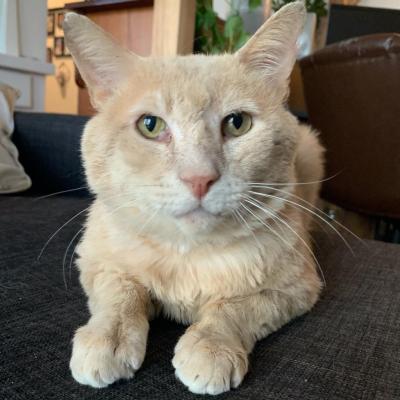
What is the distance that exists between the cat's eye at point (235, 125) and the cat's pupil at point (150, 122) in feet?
0.43

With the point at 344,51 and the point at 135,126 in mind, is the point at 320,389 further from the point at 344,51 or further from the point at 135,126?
the point at 344,51

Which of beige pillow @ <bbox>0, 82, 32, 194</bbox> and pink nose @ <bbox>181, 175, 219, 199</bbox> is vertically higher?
pink nose @ <bbox>181, 175, 219, 199</bbox>

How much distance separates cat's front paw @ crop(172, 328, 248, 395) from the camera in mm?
587

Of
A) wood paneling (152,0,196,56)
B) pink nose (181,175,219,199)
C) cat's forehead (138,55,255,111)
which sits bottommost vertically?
pink nose (181,175,219,199)

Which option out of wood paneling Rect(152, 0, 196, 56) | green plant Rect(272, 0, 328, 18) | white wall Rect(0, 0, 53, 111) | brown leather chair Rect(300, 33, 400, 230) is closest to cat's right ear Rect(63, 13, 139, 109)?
wood paneling Rect(152, 0, 196, 56)

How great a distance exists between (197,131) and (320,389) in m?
0.46

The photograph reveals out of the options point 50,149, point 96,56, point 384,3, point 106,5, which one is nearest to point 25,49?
point 106,5

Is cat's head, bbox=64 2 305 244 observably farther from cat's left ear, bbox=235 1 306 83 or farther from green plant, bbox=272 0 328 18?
green plant, bbox=272 0 328 18

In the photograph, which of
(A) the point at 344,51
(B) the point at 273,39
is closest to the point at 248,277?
(B) the point at 273,39

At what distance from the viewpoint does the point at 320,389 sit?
0.62 meters

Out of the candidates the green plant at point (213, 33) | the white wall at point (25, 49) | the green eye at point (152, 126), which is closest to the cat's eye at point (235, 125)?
the green eye at point (152, 126)

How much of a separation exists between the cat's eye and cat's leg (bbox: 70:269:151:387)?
1.12 ft

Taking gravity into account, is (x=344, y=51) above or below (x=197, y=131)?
above

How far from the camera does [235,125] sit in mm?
818
